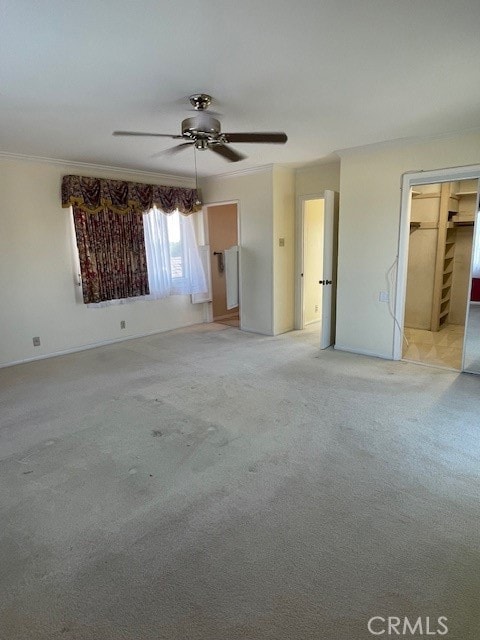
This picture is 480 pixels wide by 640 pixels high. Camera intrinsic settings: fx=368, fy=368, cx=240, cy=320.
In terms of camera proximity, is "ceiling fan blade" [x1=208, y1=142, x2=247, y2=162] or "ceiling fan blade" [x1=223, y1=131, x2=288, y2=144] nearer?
"ceiling fan blade" [x1=223, y1=131, x2=288, y2=144]

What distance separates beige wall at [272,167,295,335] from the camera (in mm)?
5469

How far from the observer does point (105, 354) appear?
5.02 meters

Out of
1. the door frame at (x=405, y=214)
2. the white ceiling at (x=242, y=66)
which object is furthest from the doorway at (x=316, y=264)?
the white ceiling at (x=242, y=66)

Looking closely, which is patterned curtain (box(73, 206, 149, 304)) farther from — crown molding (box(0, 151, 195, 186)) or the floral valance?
crown molding (box(0, 151, 195, 186))

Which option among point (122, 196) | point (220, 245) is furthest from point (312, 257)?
point (122, 196)

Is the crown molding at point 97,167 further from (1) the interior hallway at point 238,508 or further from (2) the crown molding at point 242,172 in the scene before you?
(1) the interior hallway at point 238,508

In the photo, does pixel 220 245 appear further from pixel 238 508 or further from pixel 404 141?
pixel 238 508

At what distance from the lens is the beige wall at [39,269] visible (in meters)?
4.46

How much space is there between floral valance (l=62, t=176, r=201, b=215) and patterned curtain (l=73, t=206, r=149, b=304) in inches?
3.4

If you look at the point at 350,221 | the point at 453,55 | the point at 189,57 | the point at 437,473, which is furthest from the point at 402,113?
the point at 437,473

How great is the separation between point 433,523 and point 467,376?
99.4 inches

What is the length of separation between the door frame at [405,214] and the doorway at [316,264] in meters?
0.88

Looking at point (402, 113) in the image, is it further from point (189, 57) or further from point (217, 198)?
point (217, 198)

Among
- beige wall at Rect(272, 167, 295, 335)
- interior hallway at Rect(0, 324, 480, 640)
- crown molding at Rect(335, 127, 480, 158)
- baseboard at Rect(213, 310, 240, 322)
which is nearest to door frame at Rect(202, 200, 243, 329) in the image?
baseboard at Rect(213, 310, 240, 322)
